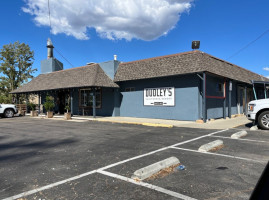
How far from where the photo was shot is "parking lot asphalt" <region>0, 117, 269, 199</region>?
11.1ft

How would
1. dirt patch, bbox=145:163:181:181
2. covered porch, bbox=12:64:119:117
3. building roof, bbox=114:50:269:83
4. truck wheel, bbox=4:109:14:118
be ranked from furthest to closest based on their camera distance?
truck wheel, bbox=4:109:14:118 → covered porch, bbox=12:64:119:117 → building roof, bbox=114:50:269:83 → dirt patch, bbox=145:163:181:181

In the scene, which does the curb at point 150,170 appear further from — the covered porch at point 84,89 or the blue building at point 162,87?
the covered porch at point 84,89

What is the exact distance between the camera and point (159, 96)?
1598 centimetres

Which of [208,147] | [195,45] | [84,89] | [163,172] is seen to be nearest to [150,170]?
[163,172]

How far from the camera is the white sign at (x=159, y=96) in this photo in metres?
15.3

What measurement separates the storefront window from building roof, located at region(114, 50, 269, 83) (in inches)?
113

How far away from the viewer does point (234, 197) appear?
3.19m

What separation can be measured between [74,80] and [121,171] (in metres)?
16.0

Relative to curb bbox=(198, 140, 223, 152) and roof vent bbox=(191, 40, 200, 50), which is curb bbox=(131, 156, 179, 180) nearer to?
curb bbox=(198, 140, 223, 152)

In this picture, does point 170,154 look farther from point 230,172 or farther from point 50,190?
point 50,190

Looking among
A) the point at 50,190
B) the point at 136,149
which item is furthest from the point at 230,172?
the point at 50,190

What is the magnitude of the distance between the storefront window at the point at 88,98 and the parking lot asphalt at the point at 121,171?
41.2 feet

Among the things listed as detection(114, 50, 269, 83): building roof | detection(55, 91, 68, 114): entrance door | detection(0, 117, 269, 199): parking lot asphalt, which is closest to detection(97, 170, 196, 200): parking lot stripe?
detection(0, 117, 269, 199): parking lot asphalt

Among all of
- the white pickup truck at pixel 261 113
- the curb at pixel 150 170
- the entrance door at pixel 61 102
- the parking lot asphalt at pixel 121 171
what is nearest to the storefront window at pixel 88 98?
the entrance door at pixel 61 102
